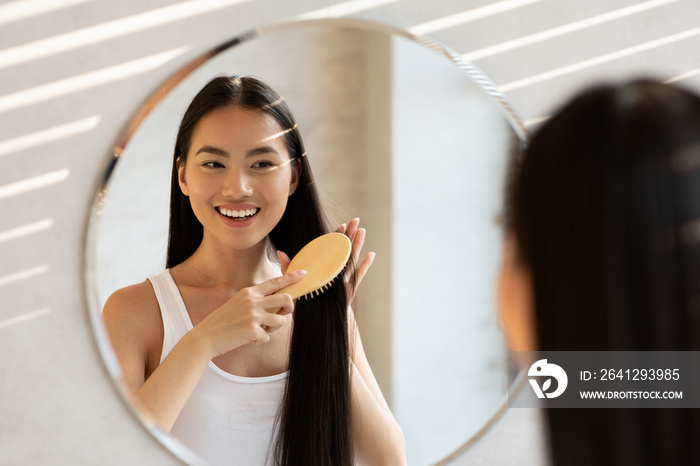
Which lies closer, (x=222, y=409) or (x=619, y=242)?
(x=619, y=242)

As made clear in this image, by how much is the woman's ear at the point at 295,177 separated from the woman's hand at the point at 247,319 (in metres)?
0.09

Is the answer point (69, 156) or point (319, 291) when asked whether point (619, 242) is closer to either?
point (319, 291)

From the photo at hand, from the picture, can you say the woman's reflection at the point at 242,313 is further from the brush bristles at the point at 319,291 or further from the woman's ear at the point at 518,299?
the woman's ear at the point at 518,299

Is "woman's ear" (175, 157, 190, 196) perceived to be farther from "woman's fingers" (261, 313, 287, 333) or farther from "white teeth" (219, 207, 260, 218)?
"woman's fingers" (261, 313, 287, 333)

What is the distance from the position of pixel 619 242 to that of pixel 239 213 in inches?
20.2

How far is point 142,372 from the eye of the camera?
2.57 ft

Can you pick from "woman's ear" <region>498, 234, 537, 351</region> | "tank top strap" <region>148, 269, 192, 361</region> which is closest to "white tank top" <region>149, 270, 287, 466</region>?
"tank top strap" <region>148, 269, 192, 361</region>

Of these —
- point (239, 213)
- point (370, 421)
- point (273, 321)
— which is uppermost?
point (239, 213)

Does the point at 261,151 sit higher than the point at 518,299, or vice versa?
the point at 261,151

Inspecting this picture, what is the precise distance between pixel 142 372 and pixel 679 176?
631 mm

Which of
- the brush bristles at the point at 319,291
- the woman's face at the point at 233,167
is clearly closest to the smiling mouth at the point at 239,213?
the woman's face at the point at 233,167

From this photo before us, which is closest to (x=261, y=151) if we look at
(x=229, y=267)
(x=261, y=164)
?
(x=261, y=164)

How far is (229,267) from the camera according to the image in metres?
0.79

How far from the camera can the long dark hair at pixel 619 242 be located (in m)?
0.33
